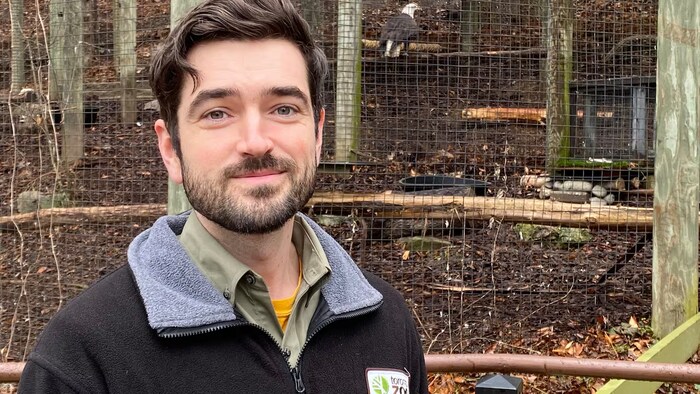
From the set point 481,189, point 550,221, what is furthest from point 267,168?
point 481,189

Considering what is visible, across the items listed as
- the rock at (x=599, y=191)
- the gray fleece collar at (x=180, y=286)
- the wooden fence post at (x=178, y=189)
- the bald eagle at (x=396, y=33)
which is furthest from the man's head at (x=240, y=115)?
the bald eagle at (x=396, y=33)

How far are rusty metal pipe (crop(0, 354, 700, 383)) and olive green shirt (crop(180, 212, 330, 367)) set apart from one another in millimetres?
1377

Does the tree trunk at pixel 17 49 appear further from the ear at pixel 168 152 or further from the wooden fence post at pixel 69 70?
the ear at pixel 168 152

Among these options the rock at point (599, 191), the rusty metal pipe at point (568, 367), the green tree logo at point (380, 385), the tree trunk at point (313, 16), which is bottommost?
the rusty metal pipe at point (568, 367)

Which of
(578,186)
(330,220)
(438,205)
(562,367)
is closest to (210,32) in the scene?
(562,367)

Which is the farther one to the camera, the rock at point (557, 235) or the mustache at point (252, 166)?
the rock at point (557, 235)

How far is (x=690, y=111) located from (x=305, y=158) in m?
4.05

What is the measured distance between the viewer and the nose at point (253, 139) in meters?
1.70

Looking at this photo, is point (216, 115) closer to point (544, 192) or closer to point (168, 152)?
point (168, 152)

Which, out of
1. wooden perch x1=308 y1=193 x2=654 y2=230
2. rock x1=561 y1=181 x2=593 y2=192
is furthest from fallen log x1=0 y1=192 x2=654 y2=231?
rock x1=561 y1=181 x2=593 y2=192

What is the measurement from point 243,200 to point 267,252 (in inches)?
6.1

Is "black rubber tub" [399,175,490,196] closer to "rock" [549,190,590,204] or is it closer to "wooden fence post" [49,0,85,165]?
"rock" [549,190,590,204]

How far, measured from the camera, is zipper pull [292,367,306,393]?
1.67m

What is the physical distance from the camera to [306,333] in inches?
70.3
